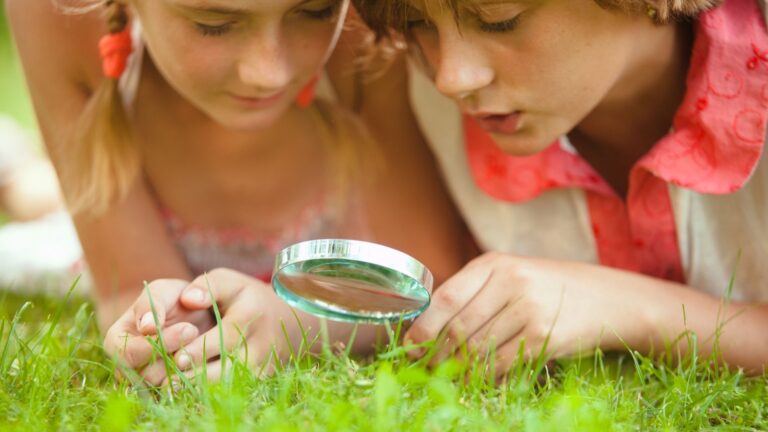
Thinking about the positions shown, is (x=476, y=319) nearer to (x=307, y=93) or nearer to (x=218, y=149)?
(x=307, y=93)

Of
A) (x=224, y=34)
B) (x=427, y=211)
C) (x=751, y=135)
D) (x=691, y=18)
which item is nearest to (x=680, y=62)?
(x=691, y=18)

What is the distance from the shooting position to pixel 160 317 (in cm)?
142

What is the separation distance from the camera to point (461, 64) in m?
1.54

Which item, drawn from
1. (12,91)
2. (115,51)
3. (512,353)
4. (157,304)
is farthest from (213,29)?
(12,91)

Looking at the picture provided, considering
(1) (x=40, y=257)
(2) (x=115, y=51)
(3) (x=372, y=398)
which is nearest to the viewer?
(3) (x=372, y=398)

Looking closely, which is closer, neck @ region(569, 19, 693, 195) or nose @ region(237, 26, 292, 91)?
nose @ region(237, 26, 292, 91)

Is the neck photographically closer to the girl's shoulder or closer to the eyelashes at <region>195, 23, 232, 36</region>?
the eyelashes at <region>195, 23, 232, 36</region>

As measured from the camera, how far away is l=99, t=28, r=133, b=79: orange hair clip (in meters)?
1.91

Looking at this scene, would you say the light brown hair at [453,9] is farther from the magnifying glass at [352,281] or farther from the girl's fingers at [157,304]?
the girl's fingers at [157,304]

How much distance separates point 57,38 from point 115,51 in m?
0.14

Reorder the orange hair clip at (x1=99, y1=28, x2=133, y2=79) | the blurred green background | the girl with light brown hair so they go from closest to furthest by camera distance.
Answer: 1. the girl with light brown hair
2. the orange hair clip at (x1=99, y1=28, x2=133, y2=79)
3. the blurred green background

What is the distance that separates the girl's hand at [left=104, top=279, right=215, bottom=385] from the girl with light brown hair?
0.32m

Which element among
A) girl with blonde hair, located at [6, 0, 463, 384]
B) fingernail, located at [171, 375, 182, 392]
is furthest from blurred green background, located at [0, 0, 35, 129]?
fingernail, located at [171, 375, 182, 392]

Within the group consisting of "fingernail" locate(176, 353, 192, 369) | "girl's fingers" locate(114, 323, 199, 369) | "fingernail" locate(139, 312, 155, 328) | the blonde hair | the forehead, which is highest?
the forehead
